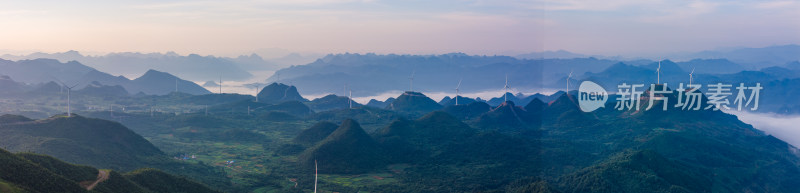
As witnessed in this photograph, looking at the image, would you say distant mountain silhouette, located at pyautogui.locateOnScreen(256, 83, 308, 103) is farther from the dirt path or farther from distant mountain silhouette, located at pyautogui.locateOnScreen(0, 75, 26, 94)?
the dirt path

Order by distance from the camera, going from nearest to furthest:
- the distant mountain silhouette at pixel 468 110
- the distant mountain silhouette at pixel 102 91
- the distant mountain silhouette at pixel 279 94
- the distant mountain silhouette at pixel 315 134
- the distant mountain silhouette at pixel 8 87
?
the distant mountain silhouette at pixel 315 134
the distant mountain silhouette at pixel 468 110
the distant mountain silhouette at pixel 8 87
the distant mountain silhouette at pixel 102 91
the distant mountain silhouette at pixel 279 94

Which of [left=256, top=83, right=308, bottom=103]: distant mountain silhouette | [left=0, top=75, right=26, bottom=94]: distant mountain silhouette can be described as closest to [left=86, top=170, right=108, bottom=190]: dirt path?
[left=256, top=83, right=308, bottom=103]: distant mountain silhouette

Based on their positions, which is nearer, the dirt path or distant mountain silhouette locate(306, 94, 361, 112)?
the dirt path

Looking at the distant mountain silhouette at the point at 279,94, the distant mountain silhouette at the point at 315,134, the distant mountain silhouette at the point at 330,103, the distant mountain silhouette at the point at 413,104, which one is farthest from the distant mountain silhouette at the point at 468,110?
the distant mountain silhouette at the point at 279,94

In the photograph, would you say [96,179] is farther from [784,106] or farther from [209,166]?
[784,106]

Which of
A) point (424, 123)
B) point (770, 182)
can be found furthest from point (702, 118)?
point (424, 123)

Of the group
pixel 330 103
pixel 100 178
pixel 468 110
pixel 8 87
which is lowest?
pixel 100 178

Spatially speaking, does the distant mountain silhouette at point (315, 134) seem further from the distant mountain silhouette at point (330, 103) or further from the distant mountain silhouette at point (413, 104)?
the distant mountain silhouette at point (330, 103)

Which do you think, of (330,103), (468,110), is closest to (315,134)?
(468,110)

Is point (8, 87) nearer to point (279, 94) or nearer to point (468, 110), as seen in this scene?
point (279, 94)

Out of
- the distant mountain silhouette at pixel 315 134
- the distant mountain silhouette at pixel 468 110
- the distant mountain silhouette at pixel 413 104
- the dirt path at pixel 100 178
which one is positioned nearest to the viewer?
the dirt path at pixel 100 178

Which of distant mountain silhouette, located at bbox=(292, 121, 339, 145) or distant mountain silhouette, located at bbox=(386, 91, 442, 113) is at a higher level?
distant mountain silhouette, located at bbox=(386, 91, 442, 113)
